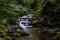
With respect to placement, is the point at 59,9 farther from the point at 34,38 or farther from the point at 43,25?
the point at 34,38

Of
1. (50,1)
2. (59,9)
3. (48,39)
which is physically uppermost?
(50,1)

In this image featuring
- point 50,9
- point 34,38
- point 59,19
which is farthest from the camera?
point 50,9

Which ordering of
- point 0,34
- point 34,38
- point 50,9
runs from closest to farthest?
1. point 0,34
2. point 34,38
3. point 50,9

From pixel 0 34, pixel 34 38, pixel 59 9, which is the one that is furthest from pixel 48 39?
pixel 59 9

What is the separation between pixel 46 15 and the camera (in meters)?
19.1

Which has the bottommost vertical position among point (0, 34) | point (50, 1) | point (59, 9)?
Answer: point (0, 34)

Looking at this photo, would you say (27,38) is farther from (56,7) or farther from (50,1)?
(50,1)

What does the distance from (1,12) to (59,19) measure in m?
6.81

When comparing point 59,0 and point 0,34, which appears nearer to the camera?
point 0,34

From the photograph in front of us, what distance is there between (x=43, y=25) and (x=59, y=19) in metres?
2.49

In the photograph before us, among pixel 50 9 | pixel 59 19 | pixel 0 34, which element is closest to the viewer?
pixel 0 34

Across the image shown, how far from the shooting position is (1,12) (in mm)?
18469

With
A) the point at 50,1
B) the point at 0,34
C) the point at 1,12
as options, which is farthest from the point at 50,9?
the point at 0,34

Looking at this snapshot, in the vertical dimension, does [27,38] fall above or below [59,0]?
below
